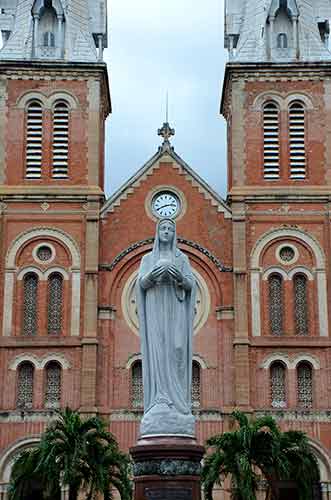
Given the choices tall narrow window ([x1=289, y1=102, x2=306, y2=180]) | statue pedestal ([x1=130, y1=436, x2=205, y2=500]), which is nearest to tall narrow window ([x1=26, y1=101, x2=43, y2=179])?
tall narrow window ([x1=289, y1=102, x2=306, y2=180])

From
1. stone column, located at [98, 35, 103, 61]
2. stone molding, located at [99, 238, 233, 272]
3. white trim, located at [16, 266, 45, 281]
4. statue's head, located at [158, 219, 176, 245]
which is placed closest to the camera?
statue's head, located at [158, 219, 176, 245]

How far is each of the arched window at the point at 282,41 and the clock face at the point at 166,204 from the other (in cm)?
824

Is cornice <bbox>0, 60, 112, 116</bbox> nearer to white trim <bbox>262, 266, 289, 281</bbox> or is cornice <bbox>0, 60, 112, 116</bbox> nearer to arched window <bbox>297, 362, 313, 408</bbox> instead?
white trim <bbox>262, 266, 289, 281</bbox>

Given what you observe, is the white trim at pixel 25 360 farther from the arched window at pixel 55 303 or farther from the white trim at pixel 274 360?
the white trim at pixel 274 360

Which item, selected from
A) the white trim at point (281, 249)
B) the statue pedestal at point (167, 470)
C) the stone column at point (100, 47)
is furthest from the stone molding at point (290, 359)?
the statue pedestal at point (167, 470)

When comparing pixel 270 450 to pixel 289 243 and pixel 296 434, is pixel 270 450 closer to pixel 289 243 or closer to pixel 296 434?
pixel 296 434

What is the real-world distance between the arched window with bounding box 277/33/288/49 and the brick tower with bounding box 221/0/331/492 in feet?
0.14

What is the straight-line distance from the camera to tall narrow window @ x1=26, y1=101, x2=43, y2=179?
4078 cm

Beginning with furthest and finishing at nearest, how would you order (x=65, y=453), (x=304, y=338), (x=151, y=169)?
(x=151, y=169)
(x=304, y=338)
(x=65, y=453)

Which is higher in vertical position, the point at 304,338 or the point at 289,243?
the point at 289,243

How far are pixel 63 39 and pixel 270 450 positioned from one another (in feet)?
70.7

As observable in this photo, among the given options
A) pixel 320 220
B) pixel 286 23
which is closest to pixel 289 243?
pixel 320 220

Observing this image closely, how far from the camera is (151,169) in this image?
40.9 meters

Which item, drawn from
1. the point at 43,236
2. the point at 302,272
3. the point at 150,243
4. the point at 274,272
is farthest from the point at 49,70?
the point at 302,272
